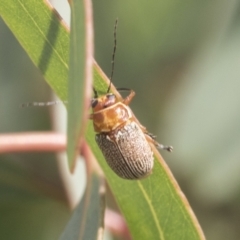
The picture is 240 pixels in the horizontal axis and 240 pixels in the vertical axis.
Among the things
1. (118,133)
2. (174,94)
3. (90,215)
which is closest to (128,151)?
(118,133)

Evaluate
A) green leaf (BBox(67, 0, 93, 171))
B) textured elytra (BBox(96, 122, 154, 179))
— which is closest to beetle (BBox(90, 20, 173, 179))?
textured elytra (BBox(96, 122, 154, 179))

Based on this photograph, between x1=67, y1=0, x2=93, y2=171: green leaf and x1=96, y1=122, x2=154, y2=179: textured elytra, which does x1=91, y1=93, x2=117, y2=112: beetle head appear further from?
x1=67, y1=0, x2=93, y2=171: green leaf

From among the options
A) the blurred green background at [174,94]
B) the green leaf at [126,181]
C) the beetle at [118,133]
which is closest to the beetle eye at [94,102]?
the beetle at [118,133]

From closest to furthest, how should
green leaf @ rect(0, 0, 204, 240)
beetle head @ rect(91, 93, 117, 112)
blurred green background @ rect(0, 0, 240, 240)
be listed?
1. green leaf @ rect(0, 0, 204, 240)
2. beetle head @ rect(91, 93, 117, 112)
3. blurred green background @ rect(0, 0, 240, 240)

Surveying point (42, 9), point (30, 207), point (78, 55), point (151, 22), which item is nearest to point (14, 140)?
point (42, 9)

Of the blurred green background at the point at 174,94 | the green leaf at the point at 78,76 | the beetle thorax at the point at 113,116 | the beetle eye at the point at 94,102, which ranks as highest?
the green leaf at the point at 78,76

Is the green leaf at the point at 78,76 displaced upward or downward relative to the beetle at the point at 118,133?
upward

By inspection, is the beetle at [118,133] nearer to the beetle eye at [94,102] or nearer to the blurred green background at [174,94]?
the beetle eye at [94,102]
